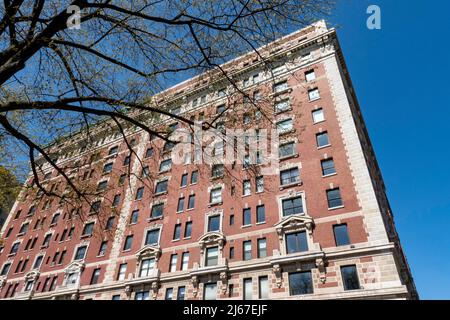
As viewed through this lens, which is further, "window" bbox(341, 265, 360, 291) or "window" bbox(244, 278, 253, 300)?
"window" bbox(244, 278, 253, 300)

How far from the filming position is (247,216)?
22.3 metres

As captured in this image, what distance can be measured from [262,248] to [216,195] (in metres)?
7.08

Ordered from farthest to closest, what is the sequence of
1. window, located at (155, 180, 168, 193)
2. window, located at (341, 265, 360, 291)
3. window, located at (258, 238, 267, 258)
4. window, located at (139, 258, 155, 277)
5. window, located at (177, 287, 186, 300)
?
1. window, located at (155, 180, 168, 193)
2. window, located at (139, 258, 155, 277)
3. window, located at (177, 287, 186, 300)
4. window, located at (258, 238, 267, 258)
5. window, located at (341, 265, 360, 291)

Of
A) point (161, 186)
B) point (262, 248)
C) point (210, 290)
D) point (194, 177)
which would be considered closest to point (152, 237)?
point (161, 186)

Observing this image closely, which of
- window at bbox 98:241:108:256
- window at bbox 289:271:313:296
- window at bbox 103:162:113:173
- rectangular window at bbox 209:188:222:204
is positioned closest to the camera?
window at bbox 289:271:313:296

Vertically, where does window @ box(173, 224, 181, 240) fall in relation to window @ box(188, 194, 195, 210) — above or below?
below

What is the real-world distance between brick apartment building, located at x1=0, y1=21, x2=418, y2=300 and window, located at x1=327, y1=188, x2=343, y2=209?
8 cm

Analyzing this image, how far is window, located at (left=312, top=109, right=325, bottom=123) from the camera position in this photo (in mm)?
24062

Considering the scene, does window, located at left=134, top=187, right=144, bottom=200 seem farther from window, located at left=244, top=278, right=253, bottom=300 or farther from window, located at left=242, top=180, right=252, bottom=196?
window, located at left=244, top=278, right=253, bottom=300

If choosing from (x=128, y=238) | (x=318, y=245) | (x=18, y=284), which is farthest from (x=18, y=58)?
(x=18, y=284)

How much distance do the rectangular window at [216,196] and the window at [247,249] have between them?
5050mm

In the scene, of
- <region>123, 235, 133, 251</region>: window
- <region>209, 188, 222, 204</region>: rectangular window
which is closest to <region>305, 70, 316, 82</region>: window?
<region>209, 188, 222, 204</region>: rectangular window
